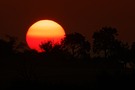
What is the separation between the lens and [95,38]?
121938mm

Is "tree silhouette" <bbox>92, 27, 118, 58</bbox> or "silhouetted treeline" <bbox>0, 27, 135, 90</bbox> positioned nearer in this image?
"silhouetted treeline" <bbox>0, 27, 135, 90</bbox>

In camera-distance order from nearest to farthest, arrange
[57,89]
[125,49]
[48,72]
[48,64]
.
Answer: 1. [57,89]
2. [48,72]
3. [48,64]
4. [125,49]

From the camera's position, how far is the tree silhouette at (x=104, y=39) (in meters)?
118

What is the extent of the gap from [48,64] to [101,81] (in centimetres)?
4711

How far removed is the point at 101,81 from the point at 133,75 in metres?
2.96

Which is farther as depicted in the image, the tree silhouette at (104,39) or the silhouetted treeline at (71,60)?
the tree silhouette at (104,39)

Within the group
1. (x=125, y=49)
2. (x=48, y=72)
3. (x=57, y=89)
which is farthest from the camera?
Answer: (x=125, y=49)

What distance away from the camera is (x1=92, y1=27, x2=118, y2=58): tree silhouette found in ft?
386

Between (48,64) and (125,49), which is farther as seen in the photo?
(125,49)

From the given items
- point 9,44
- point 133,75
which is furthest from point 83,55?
point 133,75

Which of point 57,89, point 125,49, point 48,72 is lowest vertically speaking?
point 57,89

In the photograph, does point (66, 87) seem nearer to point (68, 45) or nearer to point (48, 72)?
point (48, 72)

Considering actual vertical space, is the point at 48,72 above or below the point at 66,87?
above

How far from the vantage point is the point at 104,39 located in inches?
4729
